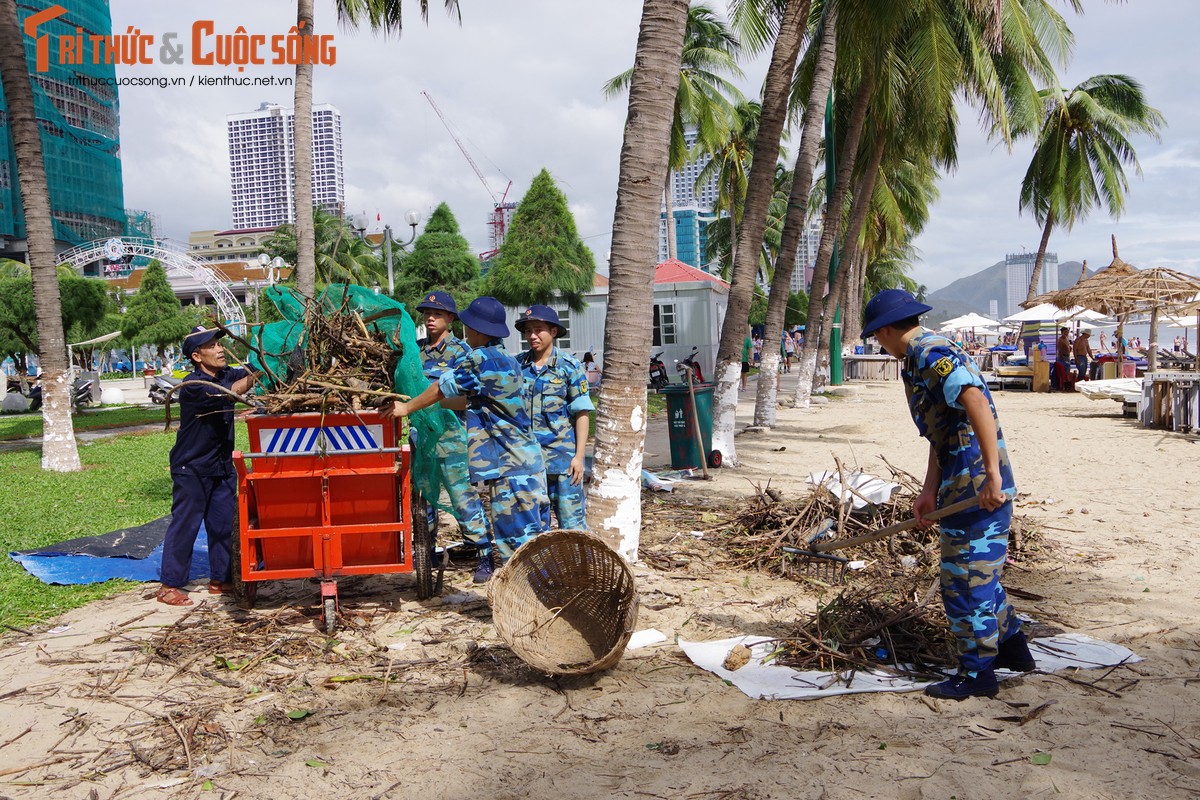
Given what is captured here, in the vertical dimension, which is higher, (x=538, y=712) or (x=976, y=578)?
(x=976, y=578)

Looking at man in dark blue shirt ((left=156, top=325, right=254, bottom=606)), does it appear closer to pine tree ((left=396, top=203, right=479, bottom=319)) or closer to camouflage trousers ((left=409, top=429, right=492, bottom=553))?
camouflage trousers ((left=409, top=429, right=492, bottom=553))

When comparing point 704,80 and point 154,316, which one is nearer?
point 704,80

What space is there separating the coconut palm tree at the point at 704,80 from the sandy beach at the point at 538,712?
78.1 ft

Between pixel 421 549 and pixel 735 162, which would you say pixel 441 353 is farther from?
pixel 735 162

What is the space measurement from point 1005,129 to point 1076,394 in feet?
27.6

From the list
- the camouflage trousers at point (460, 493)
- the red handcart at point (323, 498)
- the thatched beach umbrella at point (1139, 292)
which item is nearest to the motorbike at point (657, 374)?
the thatched beach umbrella at point (1139, 292)

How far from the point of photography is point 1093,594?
5.45 metres

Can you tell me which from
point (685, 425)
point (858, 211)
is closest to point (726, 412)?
point (685, 425)

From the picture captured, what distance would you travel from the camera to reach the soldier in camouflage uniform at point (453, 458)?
19.8 feet

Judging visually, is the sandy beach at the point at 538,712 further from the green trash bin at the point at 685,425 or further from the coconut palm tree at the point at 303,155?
the coconut palm tree at the point at 303,155

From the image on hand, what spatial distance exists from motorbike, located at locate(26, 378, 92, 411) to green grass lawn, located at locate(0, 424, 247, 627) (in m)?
12.4

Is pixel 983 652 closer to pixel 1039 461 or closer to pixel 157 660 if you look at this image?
pixel 157 660

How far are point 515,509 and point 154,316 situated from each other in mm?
35721

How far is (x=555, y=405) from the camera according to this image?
18.9 ft
